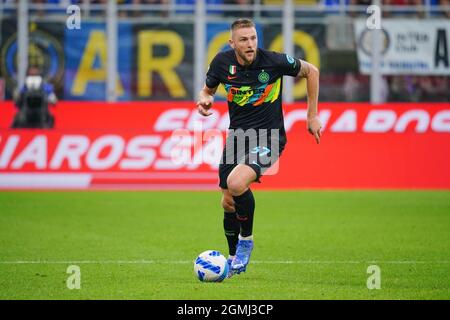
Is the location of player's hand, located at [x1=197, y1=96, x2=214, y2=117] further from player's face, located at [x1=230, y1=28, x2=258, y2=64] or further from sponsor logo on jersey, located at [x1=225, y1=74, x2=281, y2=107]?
player's face, located at [x1=230, y1=28, x2=258, y2=64]

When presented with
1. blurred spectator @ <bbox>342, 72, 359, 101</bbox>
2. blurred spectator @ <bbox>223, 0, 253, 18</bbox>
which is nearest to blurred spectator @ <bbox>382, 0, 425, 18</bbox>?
blurred spectator @ <bbox>342, 72, 359, 101</bbox>

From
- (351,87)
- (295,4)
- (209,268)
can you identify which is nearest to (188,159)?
(295,4)

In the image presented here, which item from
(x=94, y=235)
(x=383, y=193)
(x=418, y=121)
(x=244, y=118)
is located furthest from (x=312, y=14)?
(x=244, y=118)

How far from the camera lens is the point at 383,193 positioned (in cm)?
1869

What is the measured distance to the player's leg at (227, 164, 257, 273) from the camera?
31.2 feet

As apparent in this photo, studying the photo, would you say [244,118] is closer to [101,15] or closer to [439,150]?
[439,150]

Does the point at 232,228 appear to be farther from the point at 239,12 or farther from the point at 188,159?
the point at 239,12

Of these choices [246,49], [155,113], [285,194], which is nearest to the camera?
[246,49]

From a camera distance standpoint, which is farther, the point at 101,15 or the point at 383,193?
the point at 101,15

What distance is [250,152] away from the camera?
9766 millimetres

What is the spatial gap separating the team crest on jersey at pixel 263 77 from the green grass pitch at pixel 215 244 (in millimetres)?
1803

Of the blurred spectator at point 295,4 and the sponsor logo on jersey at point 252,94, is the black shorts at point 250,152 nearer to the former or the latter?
the sponsor logo on jersey at point 252,94

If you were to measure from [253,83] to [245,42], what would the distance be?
44 cm

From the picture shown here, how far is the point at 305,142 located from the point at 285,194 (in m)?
1.10
